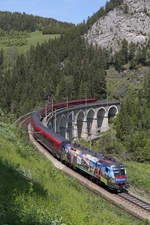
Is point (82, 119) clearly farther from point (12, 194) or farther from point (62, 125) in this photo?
point (12, 194)

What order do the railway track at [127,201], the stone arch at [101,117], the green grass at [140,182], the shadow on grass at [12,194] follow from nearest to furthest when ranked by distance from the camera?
1. the shadow on grass at [12,194]
2. the railway track at [127,201]
3. the green grass at [140,182]
4. the stone arch at [101,117]

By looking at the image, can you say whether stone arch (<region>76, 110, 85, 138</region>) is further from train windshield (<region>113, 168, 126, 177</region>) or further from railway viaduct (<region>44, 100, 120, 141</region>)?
train windshield (<region>113, 168, 126, 177</region>)

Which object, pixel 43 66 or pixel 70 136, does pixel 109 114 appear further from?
pixel 43 66

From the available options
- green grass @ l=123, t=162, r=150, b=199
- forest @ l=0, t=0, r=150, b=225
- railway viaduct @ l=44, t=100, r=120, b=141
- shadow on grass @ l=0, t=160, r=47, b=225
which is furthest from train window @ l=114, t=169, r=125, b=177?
railway viaduct @ l=44, t=100, r=120, b=141

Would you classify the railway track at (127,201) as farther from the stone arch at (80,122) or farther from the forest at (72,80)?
the stone arch at (80,122)

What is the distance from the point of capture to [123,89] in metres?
124

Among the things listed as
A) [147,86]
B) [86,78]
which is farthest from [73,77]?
[147,86]

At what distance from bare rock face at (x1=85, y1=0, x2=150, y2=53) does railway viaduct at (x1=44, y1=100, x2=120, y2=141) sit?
293 ft

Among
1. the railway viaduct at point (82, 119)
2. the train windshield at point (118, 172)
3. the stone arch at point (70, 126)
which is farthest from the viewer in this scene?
the stone arch at point (70, 126)

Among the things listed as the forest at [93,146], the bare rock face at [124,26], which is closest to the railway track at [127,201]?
the forest at [93,146]

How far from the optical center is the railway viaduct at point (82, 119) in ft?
215

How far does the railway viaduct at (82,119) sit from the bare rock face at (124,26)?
89196mm

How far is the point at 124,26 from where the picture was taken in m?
178

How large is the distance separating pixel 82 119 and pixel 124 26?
395ft
